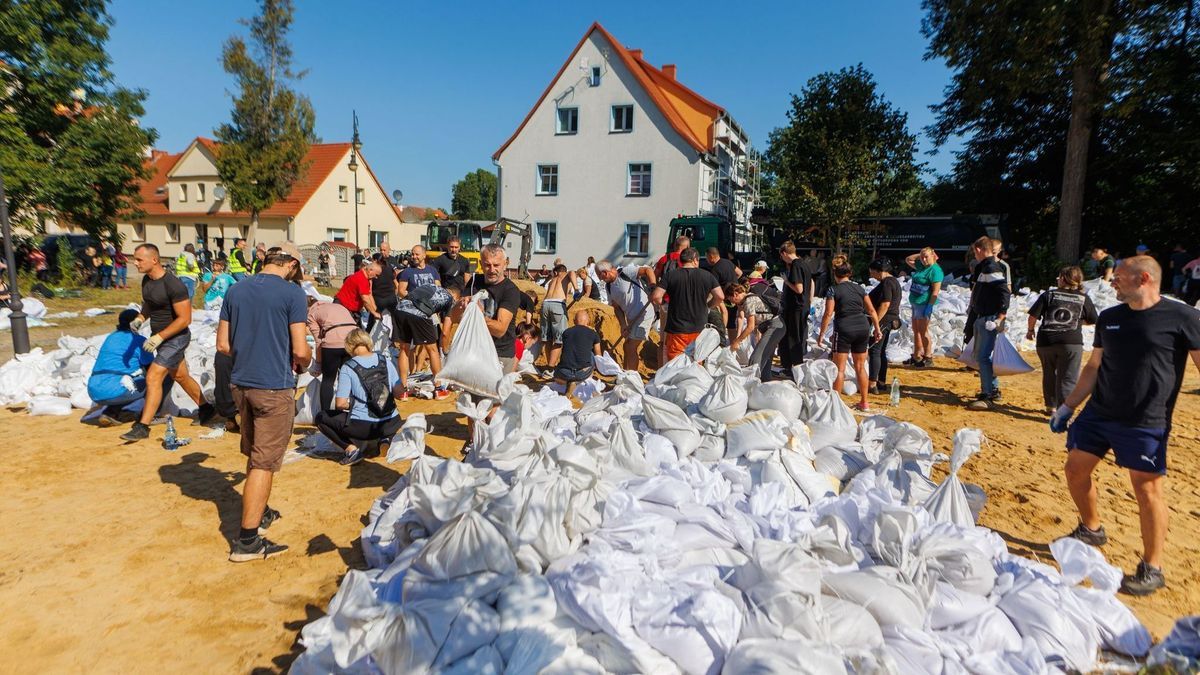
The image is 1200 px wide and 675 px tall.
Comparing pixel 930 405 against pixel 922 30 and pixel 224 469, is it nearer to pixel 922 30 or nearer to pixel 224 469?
pixel 224 469

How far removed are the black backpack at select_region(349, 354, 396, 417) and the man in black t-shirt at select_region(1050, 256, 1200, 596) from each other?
4615mm

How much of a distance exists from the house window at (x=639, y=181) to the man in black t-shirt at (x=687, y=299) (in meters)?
18.8

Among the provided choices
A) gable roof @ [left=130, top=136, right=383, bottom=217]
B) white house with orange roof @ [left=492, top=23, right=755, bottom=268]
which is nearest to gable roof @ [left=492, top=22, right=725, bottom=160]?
white house with orange roof @ [left=492, top=23, right=755, bottom=268]

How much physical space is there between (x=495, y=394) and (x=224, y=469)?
7.25ft

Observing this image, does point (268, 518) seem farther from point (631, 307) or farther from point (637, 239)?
point (637, 239)

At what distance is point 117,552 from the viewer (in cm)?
344

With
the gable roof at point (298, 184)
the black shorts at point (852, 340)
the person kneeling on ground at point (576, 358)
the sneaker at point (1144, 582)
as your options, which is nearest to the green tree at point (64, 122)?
the gable roof at point (298, 184)

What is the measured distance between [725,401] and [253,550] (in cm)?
298

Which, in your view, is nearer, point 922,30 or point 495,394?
point 495,394

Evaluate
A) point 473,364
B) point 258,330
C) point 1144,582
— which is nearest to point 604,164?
point 473,364

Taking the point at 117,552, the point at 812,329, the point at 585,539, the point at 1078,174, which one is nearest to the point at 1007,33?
the point at 1078,174

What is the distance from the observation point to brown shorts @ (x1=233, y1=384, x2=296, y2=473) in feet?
11.3

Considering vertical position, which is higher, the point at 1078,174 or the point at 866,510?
the point at 1078,174

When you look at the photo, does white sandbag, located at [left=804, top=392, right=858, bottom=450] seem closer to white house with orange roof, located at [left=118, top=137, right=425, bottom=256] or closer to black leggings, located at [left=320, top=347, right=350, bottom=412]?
black leggings, located at [left=320, top=347, right=350, bottom=412]
